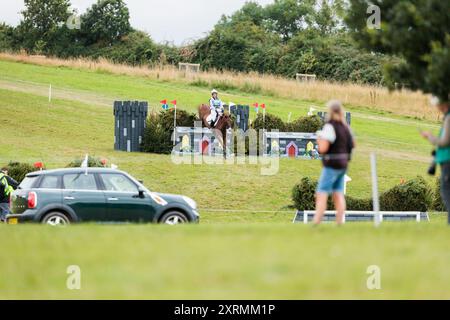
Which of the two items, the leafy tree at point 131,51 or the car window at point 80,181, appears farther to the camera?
the leafy tree at point 131,51

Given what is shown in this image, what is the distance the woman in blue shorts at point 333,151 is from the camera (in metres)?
16.7

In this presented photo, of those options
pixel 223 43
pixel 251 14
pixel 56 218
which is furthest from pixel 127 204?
pixel 251 14

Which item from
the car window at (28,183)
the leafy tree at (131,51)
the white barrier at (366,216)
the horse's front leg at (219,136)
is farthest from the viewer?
the leafy tree at (131,51)

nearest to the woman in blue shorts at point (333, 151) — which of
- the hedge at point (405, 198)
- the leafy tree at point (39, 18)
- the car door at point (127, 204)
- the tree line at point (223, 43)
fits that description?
the car door at point (127, 204)

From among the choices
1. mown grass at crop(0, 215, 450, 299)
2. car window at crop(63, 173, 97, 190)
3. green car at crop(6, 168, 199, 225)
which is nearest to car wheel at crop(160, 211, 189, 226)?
green car at crop(6, 168, 199, 225)

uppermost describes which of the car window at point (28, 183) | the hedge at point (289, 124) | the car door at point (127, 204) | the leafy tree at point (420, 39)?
the leafy tree at point (420, 39)

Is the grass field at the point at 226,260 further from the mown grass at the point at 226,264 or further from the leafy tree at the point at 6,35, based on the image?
the leafy tree at the point at 6,35

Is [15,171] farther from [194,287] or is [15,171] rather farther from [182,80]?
[182,80]

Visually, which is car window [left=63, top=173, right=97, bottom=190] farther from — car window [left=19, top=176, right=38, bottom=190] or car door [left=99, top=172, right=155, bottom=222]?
car window [left=19, top=176, right=38, bottom=190]

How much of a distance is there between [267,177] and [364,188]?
3.31 meters

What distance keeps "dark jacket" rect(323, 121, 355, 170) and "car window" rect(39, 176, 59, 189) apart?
8.08 meters

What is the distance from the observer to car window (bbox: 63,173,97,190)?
76.5ft

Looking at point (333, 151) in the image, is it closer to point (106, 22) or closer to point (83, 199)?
point (83, 199)

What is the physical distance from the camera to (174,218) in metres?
23.5
